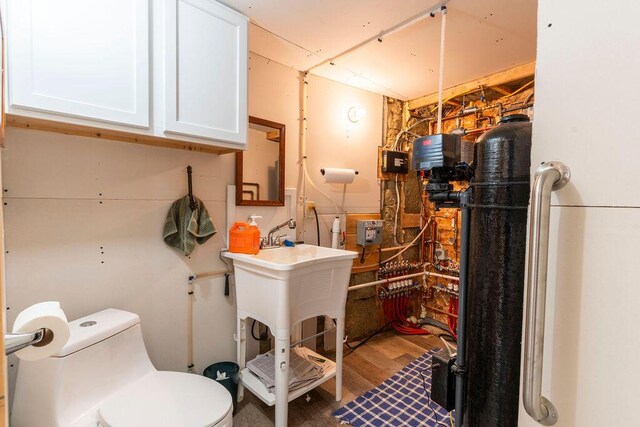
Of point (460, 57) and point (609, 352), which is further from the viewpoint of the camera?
point (460, 57)

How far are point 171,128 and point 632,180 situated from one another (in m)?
1.50

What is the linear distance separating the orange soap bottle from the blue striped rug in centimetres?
110

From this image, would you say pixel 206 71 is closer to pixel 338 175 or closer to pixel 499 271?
pixel 338 175

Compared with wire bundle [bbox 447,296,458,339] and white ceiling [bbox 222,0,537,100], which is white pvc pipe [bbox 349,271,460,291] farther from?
white ceiling [bbox 222,0,537,100]

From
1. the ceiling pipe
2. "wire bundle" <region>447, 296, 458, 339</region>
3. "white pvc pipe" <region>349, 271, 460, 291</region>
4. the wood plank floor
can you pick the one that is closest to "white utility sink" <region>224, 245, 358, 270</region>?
"white pvc pipe" <region>349, 271, 460, 291</region>

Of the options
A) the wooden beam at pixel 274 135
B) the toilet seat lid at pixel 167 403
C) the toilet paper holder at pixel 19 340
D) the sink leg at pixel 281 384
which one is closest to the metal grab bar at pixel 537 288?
the toilet paper holder at pixel 19 340

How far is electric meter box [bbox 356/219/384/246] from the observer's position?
103 inches

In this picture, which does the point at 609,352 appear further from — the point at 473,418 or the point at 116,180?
the point at 116,180

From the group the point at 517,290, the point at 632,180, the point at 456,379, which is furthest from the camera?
the point at 456,379

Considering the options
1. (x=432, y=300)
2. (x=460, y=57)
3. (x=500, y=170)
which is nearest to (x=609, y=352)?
(x=500, y=170)

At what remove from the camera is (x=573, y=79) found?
55cm

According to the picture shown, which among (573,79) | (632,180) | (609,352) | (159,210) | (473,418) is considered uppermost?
(573,79)

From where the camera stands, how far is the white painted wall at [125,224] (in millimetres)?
1287

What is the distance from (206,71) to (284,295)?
3.81 feet
